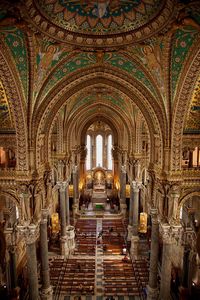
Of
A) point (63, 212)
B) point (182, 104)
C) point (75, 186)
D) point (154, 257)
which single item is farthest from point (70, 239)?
point (182, 104)

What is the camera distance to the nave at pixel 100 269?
1914 cm

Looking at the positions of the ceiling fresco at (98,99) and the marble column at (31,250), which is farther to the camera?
the ceiling fresco at (98,99)

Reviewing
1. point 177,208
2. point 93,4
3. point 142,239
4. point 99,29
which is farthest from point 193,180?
point 142,239

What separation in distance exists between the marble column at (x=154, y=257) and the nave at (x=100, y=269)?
291cm

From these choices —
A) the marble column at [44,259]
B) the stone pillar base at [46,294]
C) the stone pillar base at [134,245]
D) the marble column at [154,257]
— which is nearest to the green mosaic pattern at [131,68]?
the marble column at [154,257]

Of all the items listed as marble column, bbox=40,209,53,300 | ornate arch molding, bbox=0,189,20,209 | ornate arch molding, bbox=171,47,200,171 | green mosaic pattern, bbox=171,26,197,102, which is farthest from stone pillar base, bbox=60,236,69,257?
green mosaic pattern, bbox=171,26,197,102

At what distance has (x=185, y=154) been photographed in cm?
1530

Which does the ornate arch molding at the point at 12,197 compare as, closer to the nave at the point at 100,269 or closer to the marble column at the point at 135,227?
the nave at the point at 100,269

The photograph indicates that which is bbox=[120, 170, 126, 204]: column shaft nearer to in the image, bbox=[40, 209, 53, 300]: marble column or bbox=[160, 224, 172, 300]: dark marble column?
bbox=[40, 209, 53, 300]: marble column

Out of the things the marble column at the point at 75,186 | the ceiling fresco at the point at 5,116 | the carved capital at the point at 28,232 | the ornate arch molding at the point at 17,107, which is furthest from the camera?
the marble column at the point at 75,186

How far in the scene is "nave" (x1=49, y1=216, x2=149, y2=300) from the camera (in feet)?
62.8

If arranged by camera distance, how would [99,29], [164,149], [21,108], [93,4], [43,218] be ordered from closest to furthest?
1. [93,4]
2. [99,29]
3. [21,108]
4. [164,149]
5. [43,218]

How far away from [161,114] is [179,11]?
5.49 m

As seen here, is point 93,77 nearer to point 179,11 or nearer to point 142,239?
point 179,11
